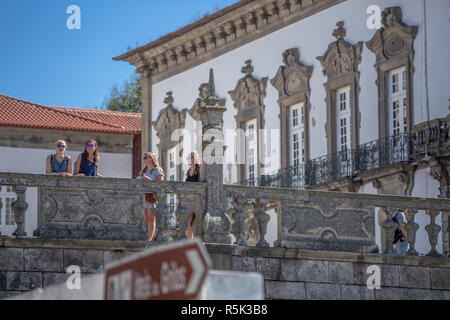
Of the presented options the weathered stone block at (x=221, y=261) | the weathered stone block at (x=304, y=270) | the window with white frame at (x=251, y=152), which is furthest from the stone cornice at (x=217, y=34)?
the weathered stone block at (x=221, y=261)

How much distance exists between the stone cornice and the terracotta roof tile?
450cm

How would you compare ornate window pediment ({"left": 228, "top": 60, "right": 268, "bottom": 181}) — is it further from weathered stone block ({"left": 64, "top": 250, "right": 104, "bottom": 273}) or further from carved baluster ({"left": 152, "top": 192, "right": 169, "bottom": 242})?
weathered stone block ({"left": 64, "top": 250, "right": 104, "bottom": 273})

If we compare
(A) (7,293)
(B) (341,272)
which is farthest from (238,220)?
(A) (7,293)

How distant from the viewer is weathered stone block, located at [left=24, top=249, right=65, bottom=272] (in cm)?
1552

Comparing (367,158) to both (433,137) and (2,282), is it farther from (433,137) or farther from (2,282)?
(2,282)

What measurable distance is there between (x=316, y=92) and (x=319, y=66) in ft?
1.99

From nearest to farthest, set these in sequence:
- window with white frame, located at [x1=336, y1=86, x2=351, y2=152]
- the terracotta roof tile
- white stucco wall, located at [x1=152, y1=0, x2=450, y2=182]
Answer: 1. white stucco wall, located at [x1=152, y1=0, x2=450, y2=182]
2. window with white frame, located at [x1=336, y1=86, x2=351, y2=152]
3. the terracotta roof tile

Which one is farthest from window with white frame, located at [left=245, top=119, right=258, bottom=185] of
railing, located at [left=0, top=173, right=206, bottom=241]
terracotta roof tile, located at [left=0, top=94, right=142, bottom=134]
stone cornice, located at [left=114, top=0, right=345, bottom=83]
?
railing, located at [left=0, top=173, right=206, bottom=241]

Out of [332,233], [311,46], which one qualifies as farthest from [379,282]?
[311,46]

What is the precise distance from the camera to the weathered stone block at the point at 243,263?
16.5 m

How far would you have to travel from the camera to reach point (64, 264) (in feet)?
51.4

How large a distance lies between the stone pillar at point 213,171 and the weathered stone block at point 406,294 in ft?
7.21

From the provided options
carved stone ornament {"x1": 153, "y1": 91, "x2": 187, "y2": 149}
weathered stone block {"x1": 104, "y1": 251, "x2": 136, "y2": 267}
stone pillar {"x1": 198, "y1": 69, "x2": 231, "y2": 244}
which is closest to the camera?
weathered stone block {"x1": 104, "y1": 251, "x2": 136, "y2": 267}
